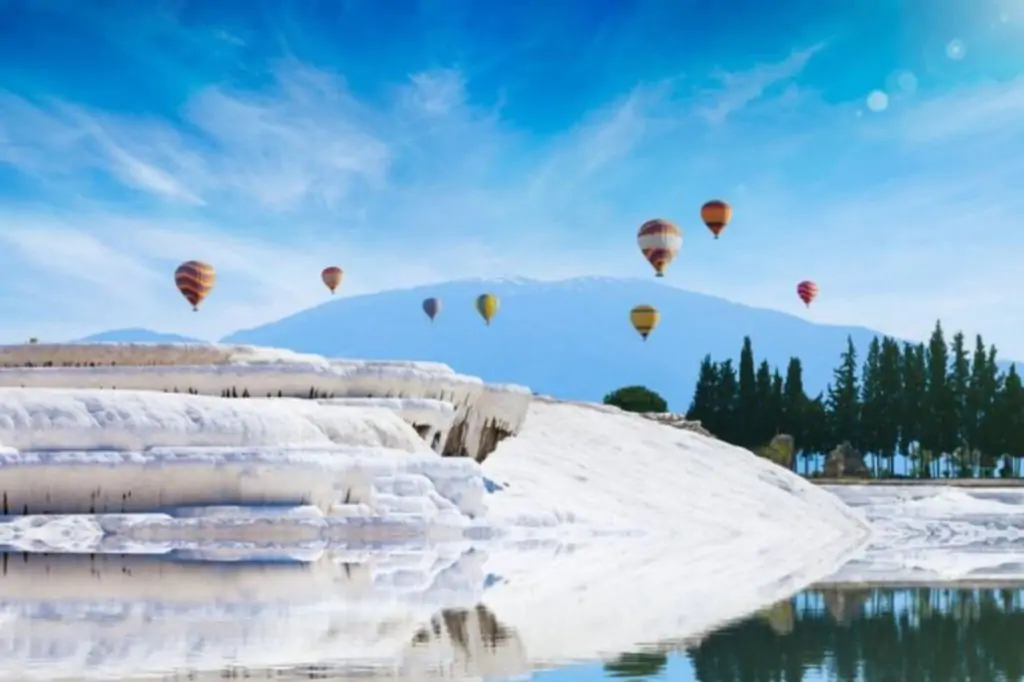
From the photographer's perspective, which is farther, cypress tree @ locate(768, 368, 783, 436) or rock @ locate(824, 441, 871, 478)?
cypress tree @ locate(768, 368, 783, 436)

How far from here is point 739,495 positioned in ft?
108

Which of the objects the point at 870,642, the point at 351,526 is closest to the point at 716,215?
the point at 351,526

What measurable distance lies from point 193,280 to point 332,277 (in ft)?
44.9

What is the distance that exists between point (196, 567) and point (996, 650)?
30.5 ft

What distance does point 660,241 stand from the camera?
46.4 metres

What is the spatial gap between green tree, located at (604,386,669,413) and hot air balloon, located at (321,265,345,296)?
16785 millimetres

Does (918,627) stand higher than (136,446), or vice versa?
(136,446)

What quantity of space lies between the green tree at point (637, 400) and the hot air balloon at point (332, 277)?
1679cm

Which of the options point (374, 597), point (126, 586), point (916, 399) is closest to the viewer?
point (374, 597)

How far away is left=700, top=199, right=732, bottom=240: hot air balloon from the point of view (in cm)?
4838

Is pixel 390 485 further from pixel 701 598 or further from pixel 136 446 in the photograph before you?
pixel 701 598

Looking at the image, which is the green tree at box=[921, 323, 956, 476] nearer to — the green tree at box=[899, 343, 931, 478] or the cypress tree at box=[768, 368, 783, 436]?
the green tree at box=[899, 343, 931, 478]

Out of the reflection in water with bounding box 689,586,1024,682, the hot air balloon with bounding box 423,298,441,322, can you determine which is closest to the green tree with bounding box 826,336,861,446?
the hot air balloon with bounding box 423,298,441,322

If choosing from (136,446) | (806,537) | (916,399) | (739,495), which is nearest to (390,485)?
(136,446)
